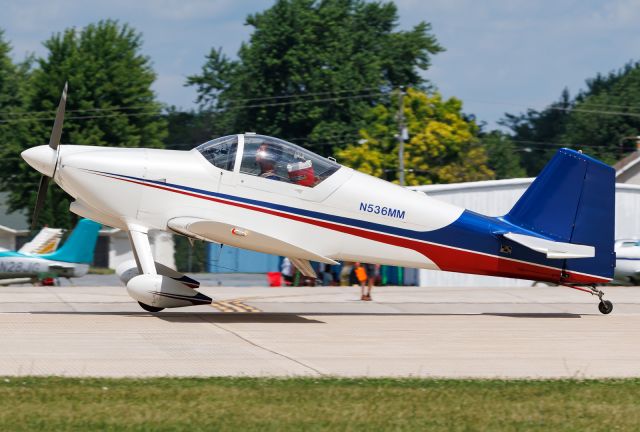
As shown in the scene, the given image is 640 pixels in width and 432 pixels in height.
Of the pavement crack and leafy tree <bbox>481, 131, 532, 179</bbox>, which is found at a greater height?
leafy tree <bbox>481, 131, 532, 179</bbox>

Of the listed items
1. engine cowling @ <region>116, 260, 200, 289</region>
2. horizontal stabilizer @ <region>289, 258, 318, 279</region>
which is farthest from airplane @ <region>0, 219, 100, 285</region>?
horizontal stabilizer @ <region>289, 258, 318, 279</region>

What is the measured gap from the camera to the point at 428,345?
40.3 feet

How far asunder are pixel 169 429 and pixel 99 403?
3.57 ft

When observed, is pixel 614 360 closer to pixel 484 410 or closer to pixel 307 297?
pixel 484 410

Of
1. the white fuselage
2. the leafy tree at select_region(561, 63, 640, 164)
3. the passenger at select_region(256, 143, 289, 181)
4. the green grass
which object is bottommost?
the green grass

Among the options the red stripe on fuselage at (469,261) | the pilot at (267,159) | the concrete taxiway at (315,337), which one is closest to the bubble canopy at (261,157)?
the pilot at (267,159)

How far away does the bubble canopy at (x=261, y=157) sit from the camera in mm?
14500

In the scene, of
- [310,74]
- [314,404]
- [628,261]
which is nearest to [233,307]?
[314,404]

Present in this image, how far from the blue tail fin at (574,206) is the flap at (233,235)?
3.56m

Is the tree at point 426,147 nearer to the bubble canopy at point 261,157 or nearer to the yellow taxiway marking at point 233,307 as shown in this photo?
the yellow taxiway marking at point 233,307

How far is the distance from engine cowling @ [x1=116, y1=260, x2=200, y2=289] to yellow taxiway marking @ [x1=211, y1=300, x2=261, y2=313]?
142 cm

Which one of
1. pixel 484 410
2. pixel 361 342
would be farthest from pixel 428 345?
pixel 484 410

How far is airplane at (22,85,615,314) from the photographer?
14.5 meters

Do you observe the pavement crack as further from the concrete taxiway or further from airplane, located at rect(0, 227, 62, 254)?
airplane, located at rect(0, 227, 62, 254)
